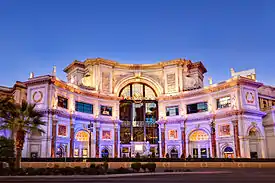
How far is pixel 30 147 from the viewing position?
47375 mm

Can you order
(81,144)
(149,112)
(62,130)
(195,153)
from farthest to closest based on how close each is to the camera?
(149,112) < (195,153) < (81,144) < (62,130)

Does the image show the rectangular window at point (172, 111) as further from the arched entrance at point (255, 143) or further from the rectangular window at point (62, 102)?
the rectangular window at point (62, 102)

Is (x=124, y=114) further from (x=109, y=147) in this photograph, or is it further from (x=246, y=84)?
(x=246, y=84)

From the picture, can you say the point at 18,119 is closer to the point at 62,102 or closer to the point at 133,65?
the point at 62,102

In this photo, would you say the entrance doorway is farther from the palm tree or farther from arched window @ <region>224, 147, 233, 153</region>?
arched window @ <region>224, 147, 233, 153</region>

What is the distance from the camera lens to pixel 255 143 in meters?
53.0

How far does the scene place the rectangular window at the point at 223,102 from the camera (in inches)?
2194

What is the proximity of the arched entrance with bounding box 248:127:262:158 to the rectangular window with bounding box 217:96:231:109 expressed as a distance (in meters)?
6.47

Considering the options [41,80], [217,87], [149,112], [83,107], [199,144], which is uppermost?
[41,80]

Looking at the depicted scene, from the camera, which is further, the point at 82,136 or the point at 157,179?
the point at 82,136

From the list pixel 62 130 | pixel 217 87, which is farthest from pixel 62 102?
pixel 217 87

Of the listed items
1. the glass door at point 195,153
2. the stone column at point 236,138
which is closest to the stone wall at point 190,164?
the stone column at point 236,138

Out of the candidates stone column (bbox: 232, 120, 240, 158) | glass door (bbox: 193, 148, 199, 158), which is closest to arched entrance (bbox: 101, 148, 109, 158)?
glass door (bbox: 193, 148, 199, 158)

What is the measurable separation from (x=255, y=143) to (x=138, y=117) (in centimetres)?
2603
